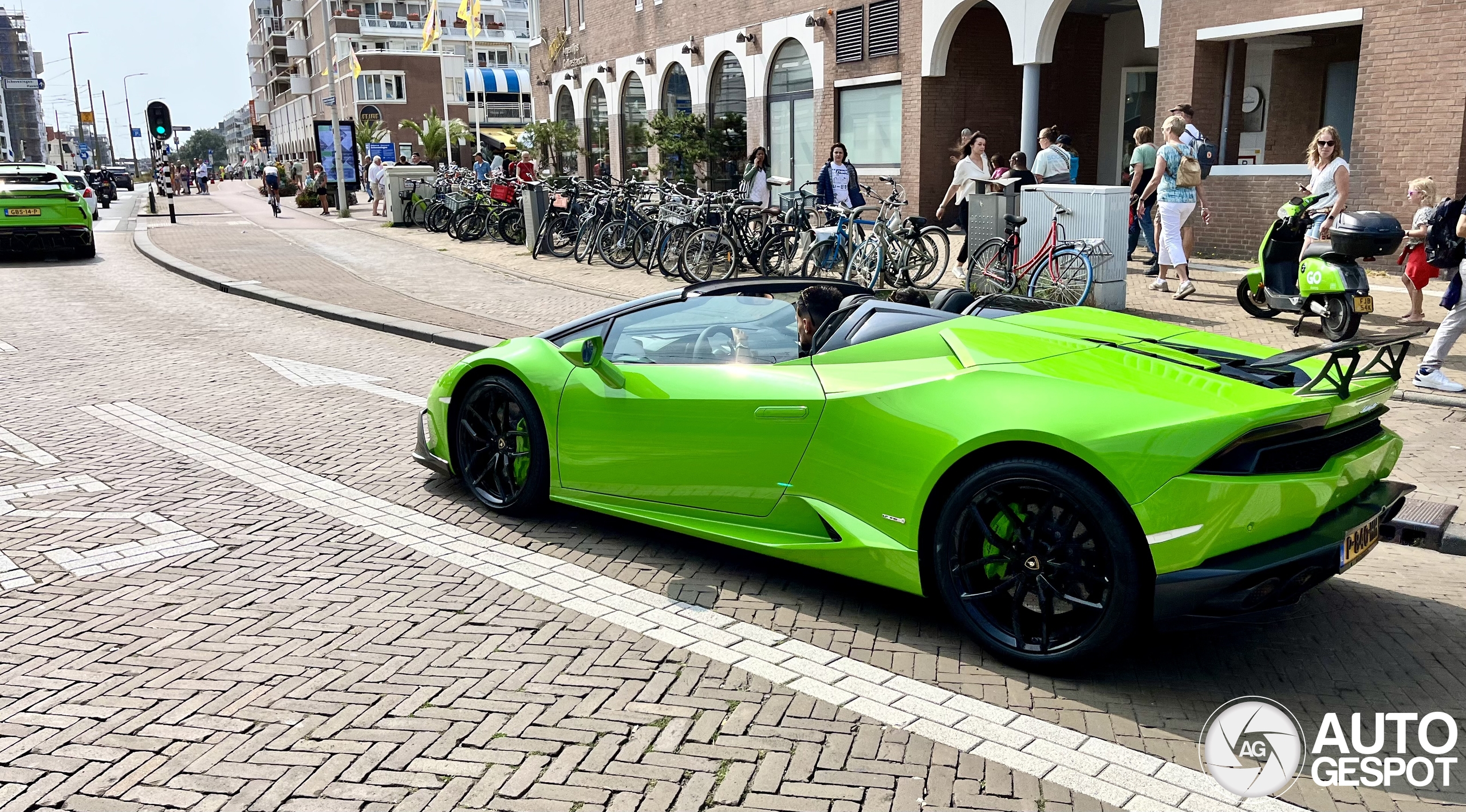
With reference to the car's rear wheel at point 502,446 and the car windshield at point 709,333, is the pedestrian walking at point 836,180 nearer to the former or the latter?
the car's rear wheel at point 502,446

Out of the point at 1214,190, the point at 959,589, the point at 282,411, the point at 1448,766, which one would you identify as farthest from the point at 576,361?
the point at 1214,190

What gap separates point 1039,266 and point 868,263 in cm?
221

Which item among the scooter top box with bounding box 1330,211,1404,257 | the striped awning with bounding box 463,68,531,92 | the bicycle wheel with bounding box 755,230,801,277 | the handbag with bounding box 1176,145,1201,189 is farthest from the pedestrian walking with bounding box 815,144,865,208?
the striped awning with bounding box 463,68,531,92

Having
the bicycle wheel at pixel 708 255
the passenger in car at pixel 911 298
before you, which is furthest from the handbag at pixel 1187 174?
the passenger in car at pixel 911 298

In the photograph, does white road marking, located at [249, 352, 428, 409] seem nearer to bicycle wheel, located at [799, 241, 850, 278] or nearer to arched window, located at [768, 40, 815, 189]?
bicycle wheel, located at [799, 241, 850, 278]

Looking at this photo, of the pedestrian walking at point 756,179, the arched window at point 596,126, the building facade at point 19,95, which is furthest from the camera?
the building facade at point 19,95

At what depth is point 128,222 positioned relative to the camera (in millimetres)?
32656

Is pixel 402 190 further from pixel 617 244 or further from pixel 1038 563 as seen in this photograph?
pixel 1038 563

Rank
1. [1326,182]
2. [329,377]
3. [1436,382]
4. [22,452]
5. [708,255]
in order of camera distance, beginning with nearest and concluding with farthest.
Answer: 1. [22,452]
2. [1436,382]
3. [329,377]
4. [1326,182]
5. [708,255]

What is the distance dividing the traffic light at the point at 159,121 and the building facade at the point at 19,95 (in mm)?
135471

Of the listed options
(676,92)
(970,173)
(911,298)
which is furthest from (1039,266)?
(676,92)

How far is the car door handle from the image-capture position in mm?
4168

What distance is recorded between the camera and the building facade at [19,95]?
151875mm

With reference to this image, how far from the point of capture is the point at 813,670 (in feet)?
12.5
